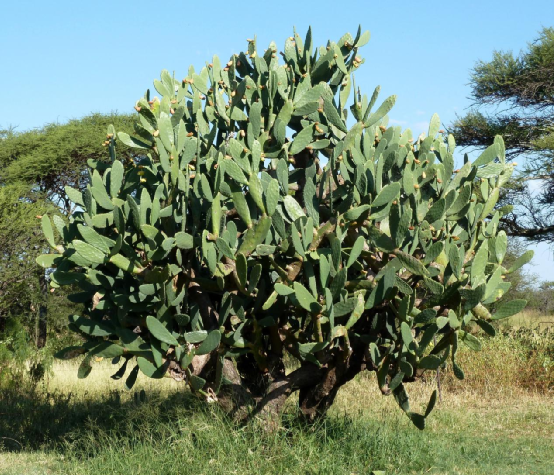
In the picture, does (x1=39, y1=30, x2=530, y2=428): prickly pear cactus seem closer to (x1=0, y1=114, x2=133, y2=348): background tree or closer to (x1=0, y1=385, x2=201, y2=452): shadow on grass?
(x1=0, y1=385, x2=201, y2=452): shadow on grass

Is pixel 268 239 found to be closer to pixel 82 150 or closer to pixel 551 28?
pixel 551 28

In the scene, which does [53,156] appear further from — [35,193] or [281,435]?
[281,435]

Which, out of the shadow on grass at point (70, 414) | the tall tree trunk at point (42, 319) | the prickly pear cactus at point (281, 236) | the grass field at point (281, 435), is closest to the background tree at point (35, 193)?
the tall tree trunk at point (42, 319)

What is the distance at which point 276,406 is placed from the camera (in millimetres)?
4703

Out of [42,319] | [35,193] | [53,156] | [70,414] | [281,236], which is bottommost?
[70,414]

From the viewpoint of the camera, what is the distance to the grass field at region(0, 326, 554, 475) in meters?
4.41

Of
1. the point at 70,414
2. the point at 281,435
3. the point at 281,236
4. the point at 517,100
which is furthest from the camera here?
the point at 517,100

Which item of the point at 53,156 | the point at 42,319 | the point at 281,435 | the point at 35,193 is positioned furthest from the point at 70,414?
the point at 53,156

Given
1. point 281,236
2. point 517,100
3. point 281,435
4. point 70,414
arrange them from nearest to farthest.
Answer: point 281,236, point 281,435, point 70,414, point 517,100

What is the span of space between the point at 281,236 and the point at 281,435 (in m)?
1.51

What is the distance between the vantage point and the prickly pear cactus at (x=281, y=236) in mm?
3893

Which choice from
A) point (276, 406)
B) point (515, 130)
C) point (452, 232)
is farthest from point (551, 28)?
point (276, 406)

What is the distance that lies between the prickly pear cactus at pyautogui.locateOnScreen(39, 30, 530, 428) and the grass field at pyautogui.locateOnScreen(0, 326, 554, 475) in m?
0.35

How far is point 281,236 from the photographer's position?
3.96 meters
